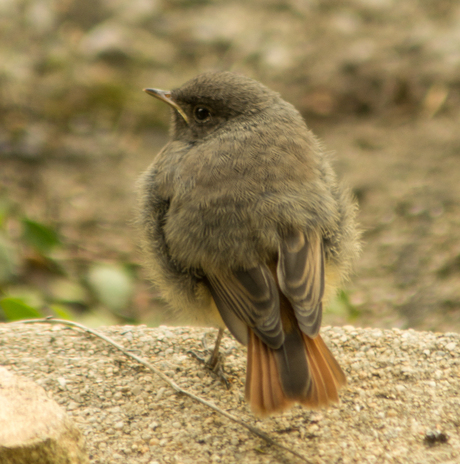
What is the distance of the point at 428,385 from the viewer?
3.55 metres

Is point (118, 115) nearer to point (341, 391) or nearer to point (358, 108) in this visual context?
point (358, 108)

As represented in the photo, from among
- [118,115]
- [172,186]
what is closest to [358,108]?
[118,115]

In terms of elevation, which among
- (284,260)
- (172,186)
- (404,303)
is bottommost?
(404,303)

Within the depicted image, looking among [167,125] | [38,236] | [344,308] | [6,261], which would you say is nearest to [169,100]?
[38,236]

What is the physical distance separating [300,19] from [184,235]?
7.66 meters

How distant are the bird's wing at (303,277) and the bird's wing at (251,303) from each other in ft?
0.26

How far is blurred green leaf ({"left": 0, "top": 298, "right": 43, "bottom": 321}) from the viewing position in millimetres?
4492

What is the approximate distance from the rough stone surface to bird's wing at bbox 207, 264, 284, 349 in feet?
3.06

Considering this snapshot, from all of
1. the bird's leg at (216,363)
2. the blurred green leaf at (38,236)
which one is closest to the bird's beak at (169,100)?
the bird's leg at (216,363)

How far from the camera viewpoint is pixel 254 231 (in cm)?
346

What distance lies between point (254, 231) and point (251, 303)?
0.38 meters

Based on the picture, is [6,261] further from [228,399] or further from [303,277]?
[303,277]

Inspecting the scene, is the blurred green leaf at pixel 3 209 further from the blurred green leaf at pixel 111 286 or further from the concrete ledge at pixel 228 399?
the concrete ledge at pixel 228 399

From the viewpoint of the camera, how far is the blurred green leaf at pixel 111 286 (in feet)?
18.7
